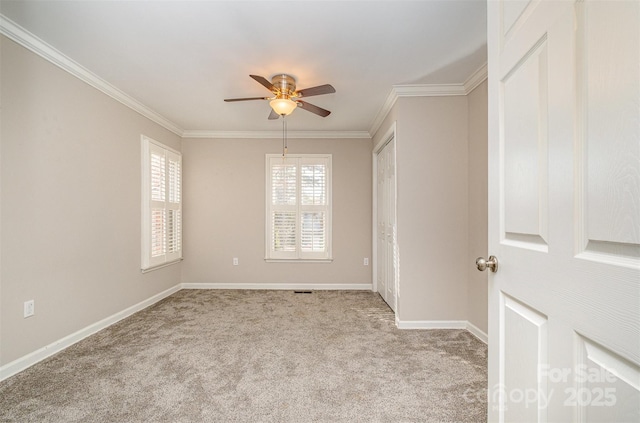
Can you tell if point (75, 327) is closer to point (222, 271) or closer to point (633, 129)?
point (222, 271)

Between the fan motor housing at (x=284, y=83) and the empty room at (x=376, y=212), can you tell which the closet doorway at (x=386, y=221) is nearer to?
the empty room at (x=376, y=212)

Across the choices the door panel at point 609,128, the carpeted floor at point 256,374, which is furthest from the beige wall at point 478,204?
the door panel at point 609,128

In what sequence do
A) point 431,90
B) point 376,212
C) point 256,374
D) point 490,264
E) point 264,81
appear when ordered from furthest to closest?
point 376,212
point 431,90
point 264,81
point 256,374
point 490,264

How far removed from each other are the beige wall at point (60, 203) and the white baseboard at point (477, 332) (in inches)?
148

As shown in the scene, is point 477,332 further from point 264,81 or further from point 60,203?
point 60,203

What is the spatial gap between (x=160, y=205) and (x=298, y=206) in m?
1.97

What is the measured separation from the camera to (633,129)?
563mm

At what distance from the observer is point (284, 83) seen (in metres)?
2.83

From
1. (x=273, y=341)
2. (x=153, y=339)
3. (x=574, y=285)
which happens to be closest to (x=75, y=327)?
(x=153, y=339)

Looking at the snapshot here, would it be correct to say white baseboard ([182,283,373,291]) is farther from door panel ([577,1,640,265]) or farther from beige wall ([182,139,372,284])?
door panel ([577,1,640,265])

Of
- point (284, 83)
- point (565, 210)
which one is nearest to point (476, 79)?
point (284, 83)

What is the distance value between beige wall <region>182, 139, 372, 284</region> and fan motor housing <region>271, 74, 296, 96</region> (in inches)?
76.4

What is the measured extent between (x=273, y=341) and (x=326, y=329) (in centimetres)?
58

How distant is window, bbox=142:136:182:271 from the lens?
3.77m
